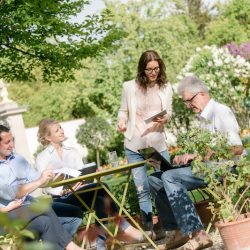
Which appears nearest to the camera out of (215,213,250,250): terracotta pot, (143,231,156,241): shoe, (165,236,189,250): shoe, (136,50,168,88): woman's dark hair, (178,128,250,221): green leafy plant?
(215,213,250,250): terracotta pot

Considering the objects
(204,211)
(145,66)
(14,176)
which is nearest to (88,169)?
(14,176)

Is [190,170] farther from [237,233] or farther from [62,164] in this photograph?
[62,164]

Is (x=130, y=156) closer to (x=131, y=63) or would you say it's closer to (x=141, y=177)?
(x=141, y=177)

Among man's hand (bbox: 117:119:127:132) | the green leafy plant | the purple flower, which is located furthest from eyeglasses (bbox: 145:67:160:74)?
the purple flower

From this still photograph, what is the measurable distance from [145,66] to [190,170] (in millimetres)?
1450

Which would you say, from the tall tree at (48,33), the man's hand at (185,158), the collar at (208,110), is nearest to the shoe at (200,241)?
the man's hand at (185,158)

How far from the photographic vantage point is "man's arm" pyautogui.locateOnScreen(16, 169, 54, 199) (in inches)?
181

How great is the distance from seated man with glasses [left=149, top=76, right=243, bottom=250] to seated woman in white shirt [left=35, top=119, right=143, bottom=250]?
1.72ft

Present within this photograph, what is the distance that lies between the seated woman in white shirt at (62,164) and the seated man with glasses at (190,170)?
0.53 m

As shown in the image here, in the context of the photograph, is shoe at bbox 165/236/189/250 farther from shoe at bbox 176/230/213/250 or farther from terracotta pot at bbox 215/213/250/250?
terracotta pot at bbox 215/213/250/250

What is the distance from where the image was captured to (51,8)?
42.9ft

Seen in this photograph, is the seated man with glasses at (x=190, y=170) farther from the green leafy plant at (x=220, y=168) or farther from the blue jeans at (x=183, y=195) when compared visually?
the green leafy plant at (x=220, y=168)

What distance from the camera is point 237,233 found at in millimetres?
4289

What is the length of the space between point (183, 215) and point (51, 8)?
343 inches
